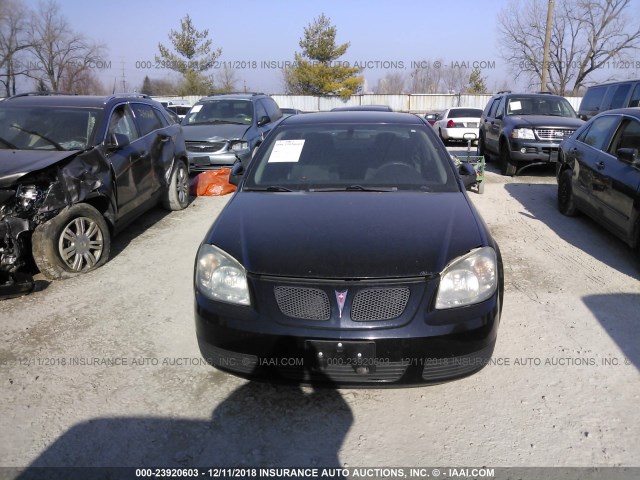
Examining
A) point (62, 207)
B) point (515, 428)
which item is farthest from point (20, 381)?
point (515, 428)

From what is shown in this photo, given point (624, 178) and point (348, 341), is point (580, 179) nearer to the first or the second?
point (624, 178)

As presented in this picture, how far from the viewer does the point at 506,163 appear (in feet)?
33.4

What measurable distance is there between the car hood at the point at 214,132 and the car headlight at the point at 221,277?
699cm

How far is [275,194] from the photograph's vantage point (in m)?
3.63

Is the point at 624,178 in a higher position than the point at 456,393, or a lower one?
higher

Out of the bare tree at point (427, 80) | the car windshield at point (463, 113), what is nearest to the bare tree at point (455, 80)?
the bare tree at point (427, 80)

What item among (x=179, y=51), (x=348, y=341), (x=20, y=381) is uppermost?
(x=179, y=51)

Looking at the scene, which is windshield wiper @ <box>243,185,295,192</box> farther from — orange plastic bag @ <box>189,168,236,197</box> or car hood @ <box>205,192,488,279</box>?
orange plastic bag @ <box>189,168,236,197</box>

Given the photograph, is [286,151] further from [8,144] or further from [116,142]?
[8,144]

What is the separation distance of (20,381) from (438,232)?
2.80m

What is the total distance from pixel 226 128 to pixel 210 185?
1618 mm

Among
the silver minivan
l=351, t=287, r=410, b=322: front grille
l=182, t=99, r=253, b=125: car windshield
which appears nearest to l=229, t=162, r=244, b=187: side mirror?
l=351, t=287, r=410, b=322: front grille

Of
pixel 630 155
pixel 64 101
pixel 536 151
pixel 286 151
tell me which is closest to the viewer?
pixel 286 151

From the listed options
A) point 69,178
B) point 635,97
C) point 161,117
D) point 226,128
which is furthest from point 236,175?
point 635,97
